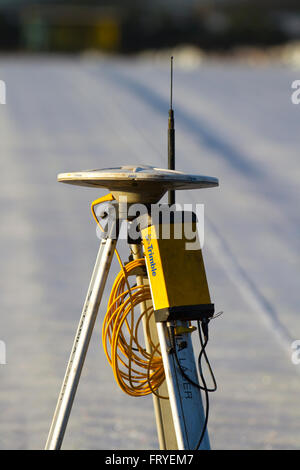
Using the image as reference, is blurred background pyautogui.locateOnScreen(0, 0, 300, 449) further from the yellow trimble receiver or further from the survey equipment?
the yellow trimble receiver

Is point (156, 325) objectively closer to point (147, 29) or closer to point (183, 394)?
point (183, 394)

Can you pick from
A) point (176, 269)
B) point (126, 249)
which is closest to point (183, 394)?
point (176, 269)

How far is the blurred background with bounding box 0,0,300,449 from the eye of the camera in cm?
484

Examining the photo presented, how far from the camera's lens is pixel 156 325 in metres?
3.09

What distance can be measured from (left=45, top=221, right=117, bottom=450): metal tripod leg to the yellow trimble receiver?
0.46ft

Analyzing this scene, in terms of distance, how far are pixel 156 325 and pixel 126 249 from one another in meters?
5.26

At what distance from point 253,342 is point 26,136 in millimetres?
10585

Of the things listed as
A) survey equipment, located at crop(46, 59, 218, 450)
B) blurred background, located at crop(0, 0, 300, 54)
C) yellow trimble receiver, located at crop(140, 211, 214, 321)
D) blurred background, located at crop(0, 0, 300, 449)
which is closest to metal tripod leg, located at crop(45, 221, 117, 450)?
survey equipment, located at crop(46, 59, 218, 450)

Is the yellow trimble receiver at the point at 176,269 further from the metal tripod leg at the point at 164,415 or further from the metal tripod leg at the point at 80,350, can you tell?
the metal tripod leg at the point at 164,415

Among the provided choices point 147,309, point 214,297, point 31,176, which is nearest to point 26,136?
point 31,176

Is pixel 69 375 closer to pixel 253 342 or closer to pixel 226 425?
pixel 226 425

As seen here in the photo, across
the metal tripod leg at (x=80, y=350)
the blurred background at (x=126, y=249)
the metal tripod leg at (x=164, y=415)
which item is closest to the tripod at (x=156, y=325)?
the metal tripod leg at (x=80, y=350)

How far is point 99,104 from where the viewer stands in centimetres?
1981

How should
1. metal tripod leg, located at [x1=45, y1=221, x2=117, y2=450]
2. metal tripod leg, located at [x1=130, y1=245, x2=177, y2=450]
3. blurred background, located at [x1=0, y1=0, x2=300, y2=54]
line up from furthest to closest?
blurred background, located at [x1=0, y1=0, x2=300, y2=54]
metal tripod leg, located at [x1=130, y1=245, x2=177, y2=450]
metal tripod leg, located at [x1=45, y1=221, x2=117, y2=450]
